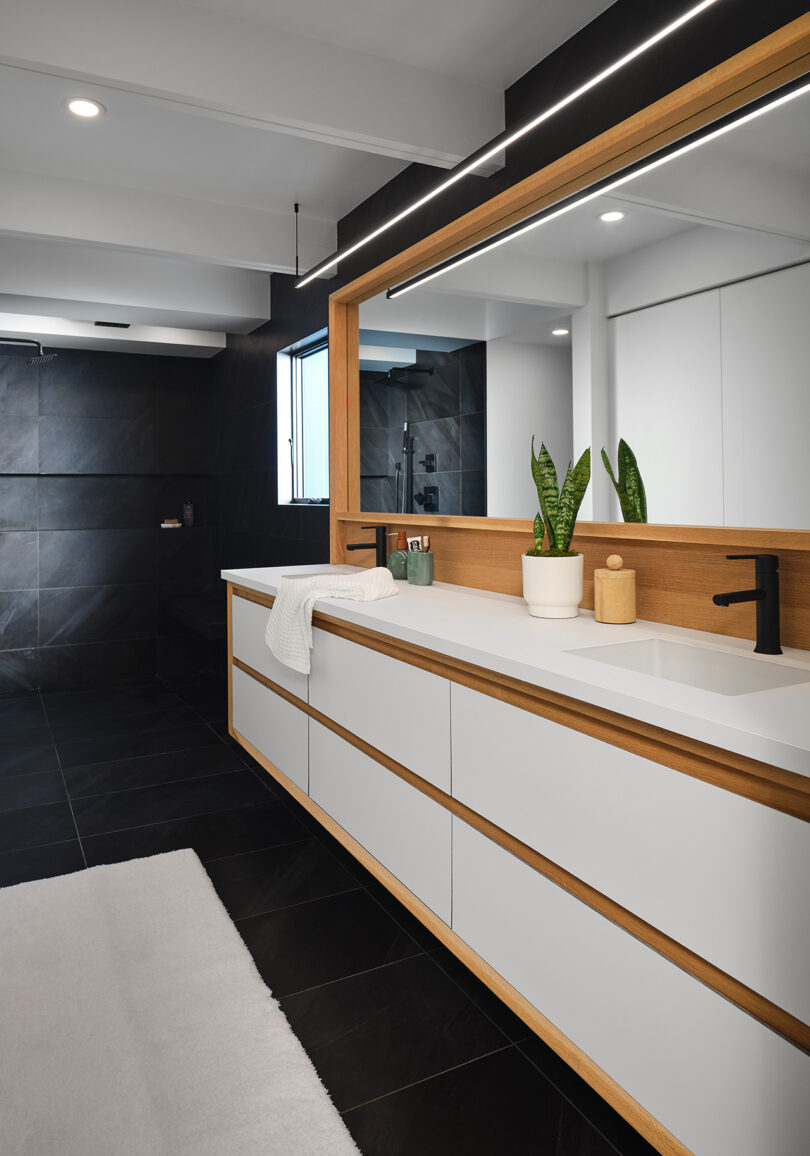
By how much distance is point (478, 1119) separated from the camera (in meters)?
1.49

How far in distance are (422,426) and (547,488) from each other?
0.83 meters

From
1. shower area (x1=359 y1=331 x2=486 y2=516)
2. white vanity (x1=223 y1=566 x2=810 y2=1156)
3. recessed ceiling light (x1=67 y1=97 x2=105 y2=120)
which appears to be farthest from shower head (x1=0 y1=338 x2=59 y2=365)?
white vanity (x1=223 y1=566 x2=810 y2=1156)

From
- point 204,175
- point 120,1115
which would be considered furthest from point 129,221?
point 120,1115

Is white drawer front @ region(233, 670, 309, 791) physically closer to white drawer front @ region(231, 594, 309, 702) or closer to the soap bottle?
white drawer front @ region(231, 594, 309, 702)

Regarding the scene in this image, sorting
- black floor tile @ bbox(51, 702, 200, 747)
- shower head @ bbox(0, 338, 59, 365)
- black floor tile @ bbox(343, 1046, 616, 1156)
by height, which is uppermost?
shower head @ bbox(0, 338, 59, 365)

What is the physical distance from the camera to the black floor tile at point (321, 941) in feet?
6.43

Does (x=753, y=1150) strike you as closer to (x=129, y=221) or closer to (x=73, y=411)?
(x=129, y=221)

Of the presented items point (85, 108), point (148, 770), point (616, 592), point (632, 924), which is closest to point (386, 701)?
point (616, 592)

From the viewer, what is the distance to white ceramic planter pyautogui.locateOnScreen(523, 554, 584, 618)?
202 cm

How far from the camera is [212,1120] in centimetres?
147

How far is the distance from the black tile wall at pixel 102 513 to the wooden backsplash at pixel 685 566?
333cm

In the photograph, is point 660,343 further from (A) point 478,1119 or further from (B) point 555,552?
(A) point 478,1119

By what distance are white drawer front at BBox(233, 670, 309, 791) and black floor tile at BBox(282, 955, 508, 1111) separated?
0.83 m

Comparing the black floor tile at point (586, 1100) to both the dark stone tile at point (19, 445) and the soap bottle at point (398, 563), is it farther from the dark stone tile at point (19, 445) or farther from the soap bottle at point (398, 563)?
the dark stone tile at point (19, 445)
